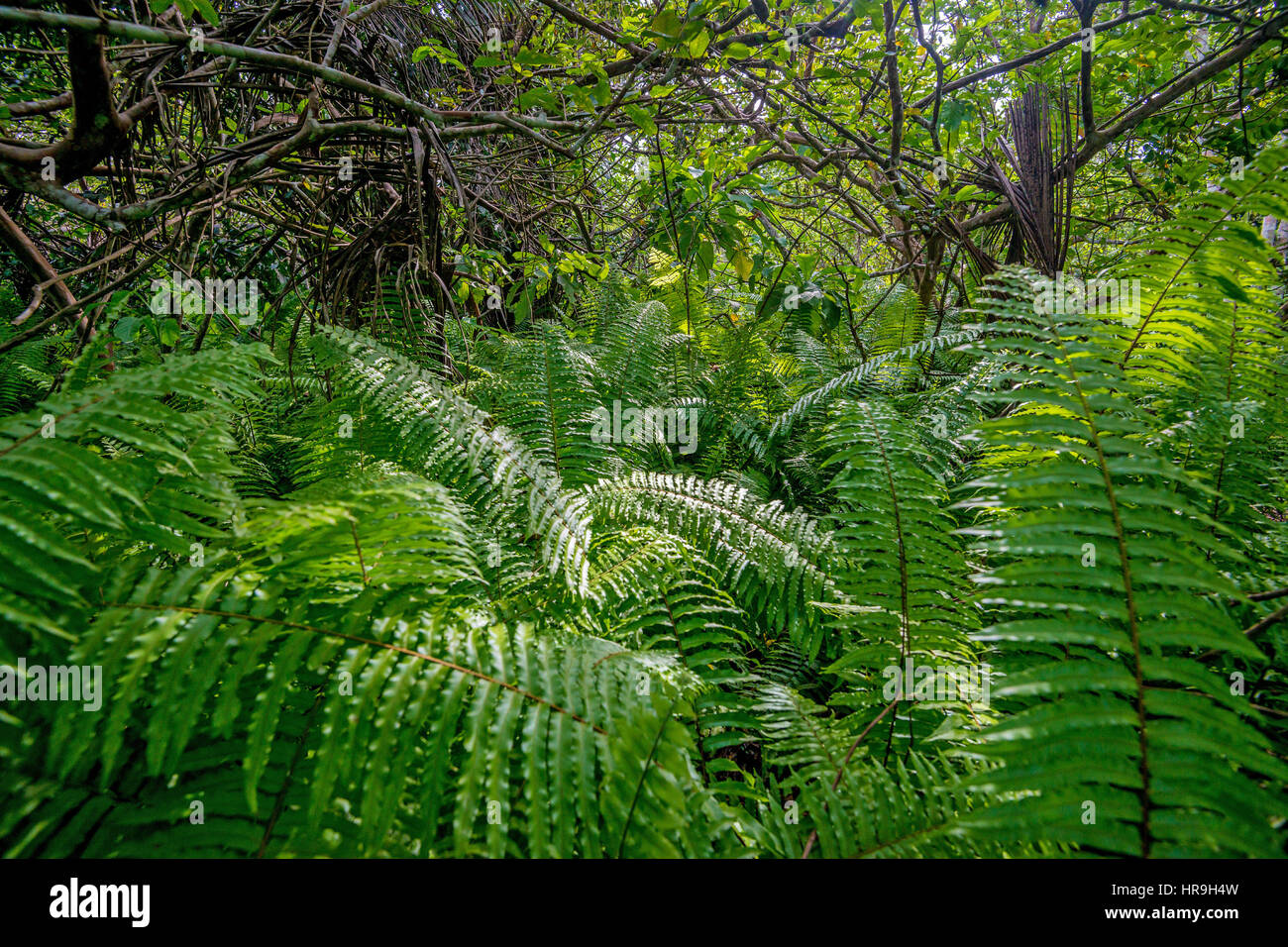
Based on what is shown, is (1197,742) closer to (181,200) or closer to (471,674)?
(471,674)

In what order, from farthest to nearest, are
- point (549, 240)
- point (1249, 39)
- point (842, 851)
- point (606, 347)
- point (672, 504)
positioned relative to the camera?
point (549, 240) → point (606, 347) → point (1249, 39) → point (672, 504) → point (842, 851)

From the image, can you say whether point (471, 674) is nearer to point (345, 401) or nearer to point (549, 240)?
point (345, 401)

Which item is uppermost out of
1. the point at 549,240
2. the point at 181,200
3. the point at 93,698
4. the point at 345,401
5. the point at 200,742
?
the point at 549,240

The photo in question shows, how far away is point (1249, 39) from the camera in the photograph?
2.18 meters

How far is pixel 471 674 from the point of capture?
0.73m

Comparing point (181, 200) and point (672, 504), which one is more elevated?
point (181, 200)

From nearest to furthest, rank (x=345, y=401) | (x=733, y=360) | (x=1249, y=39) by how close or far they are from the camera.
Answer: (x=345, y=401), (x=1249, y=39), (x=733, y=360)

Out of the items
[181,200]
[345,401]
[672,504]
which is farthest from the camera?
[181,200]

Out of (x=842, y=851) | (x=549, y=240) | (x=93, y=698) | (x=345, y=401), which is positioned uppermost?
(x=549, y=240)

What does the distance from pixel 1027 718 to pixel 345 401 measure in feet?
5.97

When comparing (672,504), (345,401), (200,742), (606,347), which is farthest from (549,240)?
(200,742)

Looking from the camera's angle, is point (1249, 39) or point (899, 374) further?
point (899, 374)
